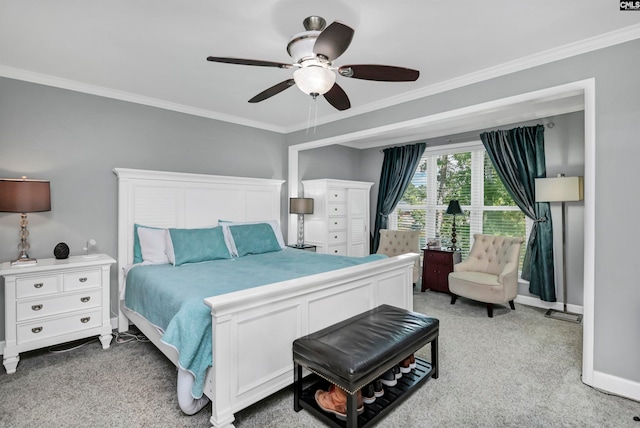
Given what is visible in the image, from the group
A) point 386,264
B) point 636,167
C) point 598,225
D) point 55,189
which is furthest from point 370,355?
point 55,189

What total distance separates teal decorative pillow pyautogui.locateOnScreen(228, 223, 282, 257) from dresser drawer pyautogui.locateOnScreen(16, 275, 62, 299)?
1676mm

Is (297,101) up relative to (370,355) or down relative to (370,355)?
up

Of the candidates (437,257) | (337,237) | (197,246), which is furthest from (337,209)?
(197,246)

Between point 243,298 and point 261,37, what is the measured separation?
185 centimetres

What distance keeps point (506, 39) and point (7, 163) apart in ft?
14.4

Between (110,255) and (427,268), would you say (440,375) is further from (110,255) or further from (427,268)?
(110,255)

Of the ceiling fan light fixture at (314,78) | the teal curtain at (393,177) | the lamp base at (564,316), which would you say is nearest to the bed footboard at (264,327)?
the ceiling fan light fixture at (314,78)

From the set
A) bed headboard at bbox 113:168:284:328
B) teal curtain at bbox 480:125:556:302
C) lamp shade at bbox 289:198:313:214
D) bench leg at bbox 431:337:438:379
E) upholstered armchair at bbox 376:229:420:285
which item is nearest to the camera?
bench leg at bbox 431:337:438:379

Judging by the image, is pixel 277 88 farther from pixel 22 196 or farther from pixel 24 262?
pixel 24 262

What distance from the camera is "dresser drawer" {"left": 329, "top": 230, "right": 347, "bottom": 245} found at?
17.3ft

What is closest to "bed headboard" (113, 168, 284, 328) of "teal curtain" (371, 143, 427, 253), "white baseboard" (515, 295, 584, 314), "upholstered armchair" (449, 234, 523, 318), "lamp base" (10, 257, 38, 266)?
"lamp base" (10, 257, 38, 266)

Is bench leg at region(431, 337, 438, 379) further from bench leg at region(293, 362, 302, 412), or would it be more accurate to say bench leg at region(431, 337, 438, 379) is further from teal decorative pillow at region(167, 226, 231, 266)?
teal decorative pillow at region(167, 226, 231, 266)

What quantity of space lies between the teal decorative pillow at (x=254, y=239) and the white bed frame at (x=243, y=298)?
1.50 feet

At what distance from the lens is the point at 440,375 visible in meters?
2.56
